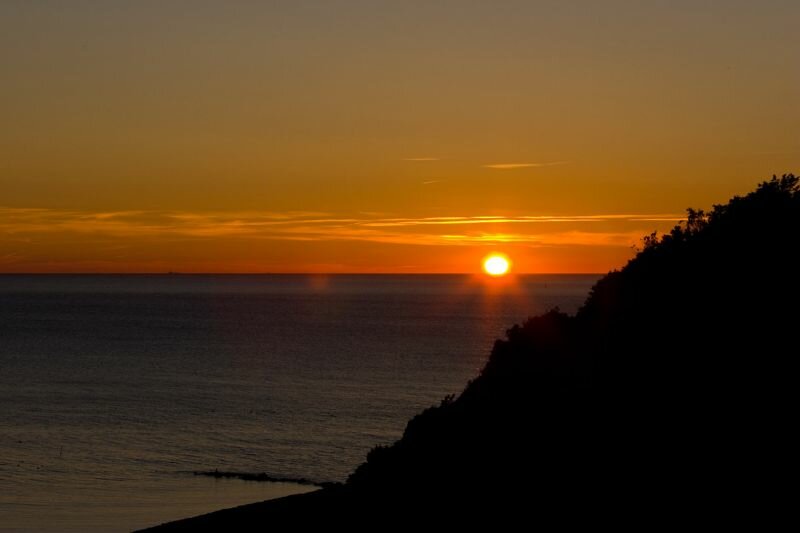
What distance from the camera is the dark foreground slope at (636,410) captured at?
949 inches

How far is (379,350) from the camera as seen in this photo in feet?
442

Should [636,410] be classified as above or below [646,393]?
below

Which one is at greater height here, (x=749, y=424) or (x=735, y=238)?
(x=735, y=238)

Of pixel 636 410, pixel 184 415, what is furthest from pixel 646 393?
pixel 184 415

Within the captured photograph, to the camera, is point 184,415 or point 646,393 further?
point 184,415

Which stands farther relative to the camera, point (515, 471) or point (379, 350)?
point (379, 350)

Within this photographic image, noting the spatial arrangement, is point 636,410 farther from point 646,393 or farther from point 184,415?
point 184,415

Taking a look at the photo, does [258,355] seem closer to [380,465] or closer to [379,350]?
[379,350]

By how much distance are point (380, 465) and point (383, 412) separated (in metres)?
45.9

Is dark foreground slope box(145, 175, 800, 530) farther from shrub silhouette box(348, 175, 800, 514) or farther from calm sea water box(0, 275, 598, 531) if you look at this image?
calm sea water box(0, 275, 598, 531)

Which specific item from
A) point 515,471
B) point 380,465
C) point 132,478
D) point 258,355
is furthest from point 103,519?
point 258,355

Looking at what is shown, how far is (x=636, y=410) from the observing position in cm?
2633

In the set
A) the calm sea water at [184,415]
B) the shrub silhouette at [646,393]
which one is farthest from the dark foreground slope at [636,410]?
the calm sea water at [184,415]

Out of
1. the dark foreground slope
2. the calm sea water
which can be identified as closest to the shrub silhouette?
the dark foreground slope
